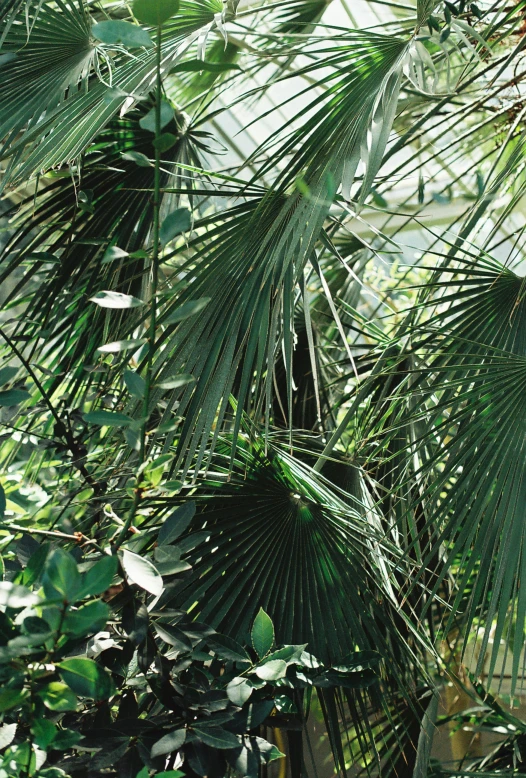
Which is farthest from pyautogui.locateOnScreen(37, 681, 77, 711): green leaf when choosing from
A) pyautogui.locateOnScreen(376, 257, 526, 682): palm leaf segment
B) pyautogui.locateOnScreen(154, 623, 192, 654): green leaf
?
pyautogui.locateOnScreen(376, 257, 526, 682): palm leaf segment

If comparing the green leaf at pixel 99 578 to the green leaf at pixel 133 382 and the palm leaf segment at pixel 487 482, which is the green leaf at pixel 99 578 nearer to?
the green leaf at pixel 133 382

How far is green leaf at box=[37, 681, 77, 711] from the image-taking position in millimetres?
578

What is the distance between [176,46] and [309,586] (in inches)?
36.5

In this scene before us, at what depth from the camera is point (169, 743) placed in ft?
2.34

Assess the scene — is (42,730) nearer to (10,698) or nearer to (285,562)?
(10,698)

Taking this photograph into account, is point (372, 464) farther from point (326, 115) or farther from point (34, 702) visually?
point (34, 702)

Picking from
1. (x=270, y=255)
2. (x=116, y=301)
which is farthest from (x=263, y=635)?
(x=270, y=255)

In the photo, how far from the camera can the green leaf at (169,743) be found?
704mm

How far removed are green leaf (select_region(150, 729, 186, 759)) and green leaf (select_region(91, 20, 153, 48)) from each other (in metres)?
0.60

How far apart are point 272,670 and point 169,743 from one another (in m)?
0.11

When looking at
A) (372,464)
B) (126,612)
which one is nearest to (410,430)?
(372,464)

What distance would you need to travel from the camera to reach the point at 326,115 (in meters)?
1.26

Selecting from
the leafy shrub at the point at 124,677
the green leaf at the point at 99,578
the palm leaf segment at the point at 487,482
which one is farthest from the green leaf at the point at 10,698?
the palm leaf segment at the point at 487,482

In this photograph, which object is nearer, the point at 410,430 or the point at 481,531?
the point at 481,531
